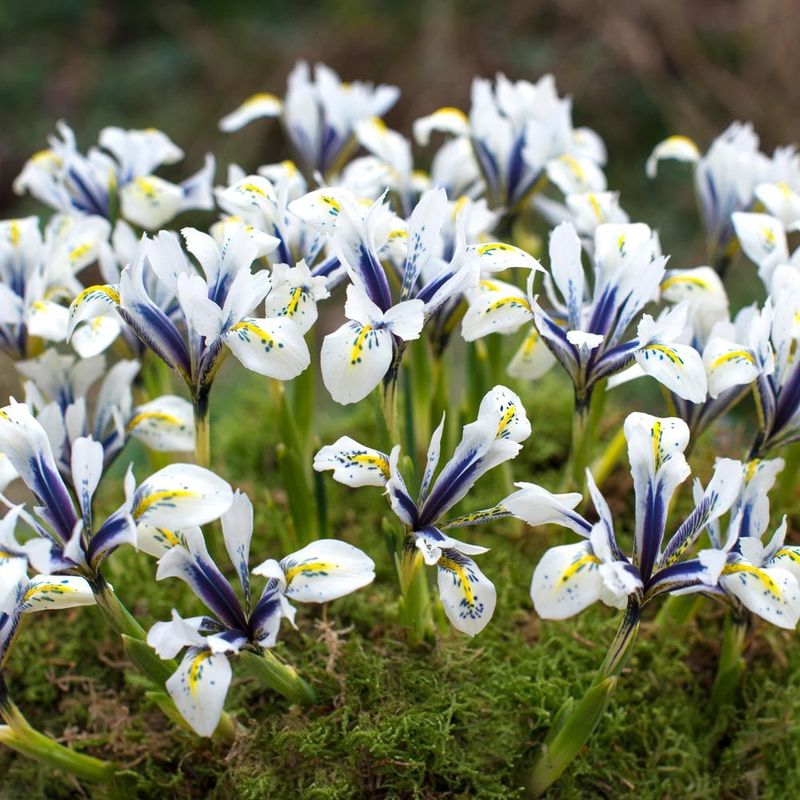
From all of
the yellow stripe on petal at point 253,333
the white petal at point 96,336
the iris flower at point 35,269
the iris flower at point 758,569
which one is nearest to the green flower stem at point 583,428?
the iris flower at point 758,569

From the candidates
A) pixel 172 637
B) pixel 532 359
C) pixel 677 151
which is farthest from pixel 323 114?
pixel 172 637

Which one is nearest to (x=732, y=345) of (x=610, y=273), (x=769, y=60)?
(x=610, y=273)

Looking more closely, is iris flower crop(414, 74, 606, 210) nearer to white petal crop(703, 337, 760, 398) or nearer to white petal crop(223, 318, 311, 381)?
white petal crop(703, 337, 760, 398)

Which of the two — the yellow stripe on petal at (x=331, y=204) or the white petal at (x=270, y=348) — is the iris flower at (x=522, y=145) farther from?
the white petal at (x=270, y=348)

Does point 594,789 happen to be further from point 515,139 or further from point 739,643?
point 515,139

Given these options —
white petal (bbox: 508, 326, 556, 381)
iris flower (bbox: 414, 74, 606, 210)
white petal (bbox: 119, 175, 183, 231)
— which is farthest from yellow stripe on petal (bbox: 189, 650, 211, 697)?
iris flower (bbox: 414, 74, 606, 210)

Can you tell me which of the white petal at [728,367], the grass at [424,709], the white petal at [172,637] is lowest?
the grass at [424,709]
